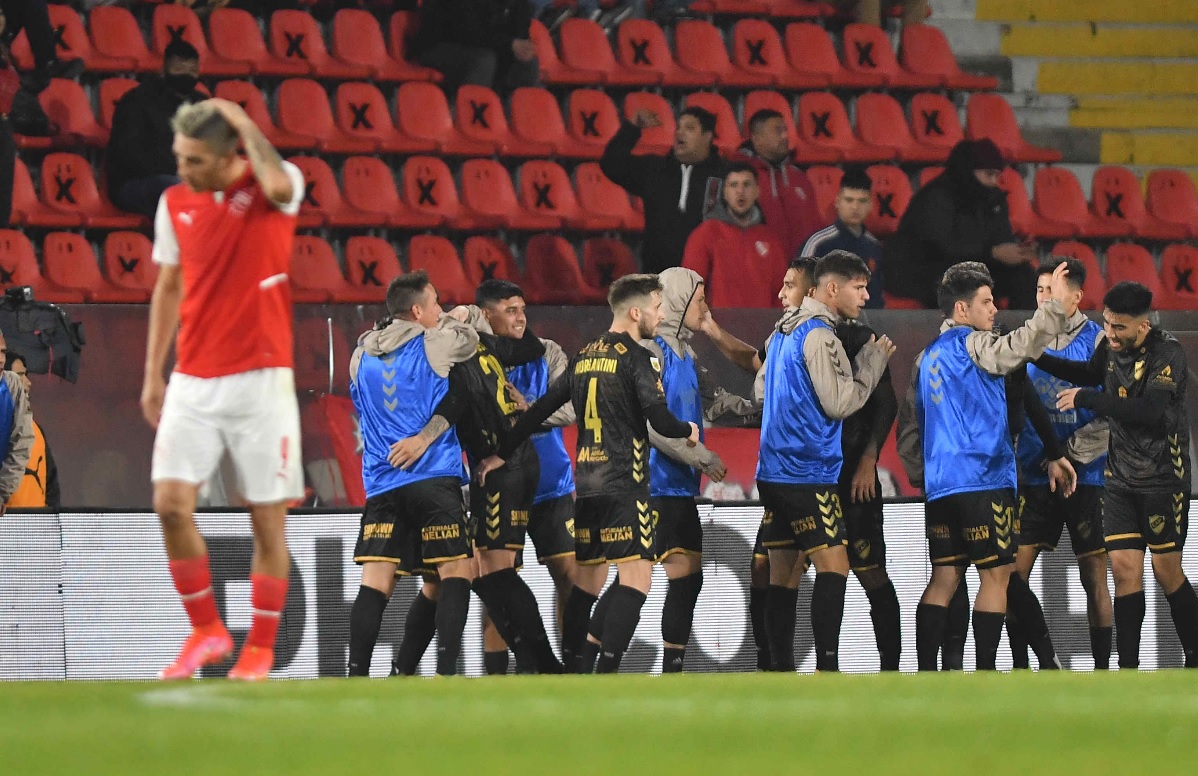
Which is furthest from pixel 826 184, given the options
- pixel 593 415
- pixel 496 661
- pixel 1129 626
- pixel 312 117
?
pixel 593 415

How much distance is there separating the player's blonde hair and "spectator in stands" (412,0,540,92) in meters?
8.88

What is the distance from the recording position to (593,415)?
7789 millimetres

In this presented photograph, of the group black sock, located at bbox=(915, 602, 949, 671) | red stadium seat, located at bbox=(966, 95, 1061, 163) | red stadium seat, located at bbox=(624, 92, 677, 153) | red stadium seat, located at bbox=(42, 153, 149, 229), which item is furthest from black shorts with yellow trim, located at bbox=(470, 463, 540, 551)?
red stadium seat, located at bbox=(966, 95, 1061, 163)

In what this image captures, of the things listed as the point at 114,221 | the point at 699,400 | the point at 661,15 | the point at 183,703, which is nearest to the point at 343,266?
the point at 114,221

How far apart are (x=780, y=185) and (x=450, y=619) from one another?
6335mm

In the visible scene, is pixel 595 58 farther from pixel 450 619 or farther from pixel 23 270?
pixel 450 619

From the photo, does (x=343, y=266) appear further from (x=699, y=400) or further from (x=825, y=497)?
(x=825, y=497)

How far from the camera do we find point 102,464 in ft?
29.0

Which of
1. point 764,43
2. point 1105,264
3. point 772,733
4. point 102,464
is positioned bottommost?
point 772,733

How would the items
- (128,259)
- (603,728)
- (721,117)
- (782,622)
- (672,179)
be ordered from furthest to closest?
(721,117) < (672,179) < (128,259) < (782,622) < (603,728)

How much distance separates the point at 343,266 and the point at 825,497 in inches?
243

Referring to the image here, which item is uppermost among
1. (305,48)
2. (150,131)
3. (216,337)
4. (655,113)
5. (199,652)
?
(305,48)

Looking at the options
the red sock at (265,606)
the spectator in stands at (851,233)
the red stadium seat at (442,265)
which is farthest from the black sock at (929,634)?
the red stadium seat at (442,265)

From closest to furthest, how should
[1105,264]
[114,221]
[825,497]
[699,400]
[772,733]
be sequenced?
1. [772,733]
2. [825,497]
3. [699,400]
4. [114,221]
5. [1105,264]
